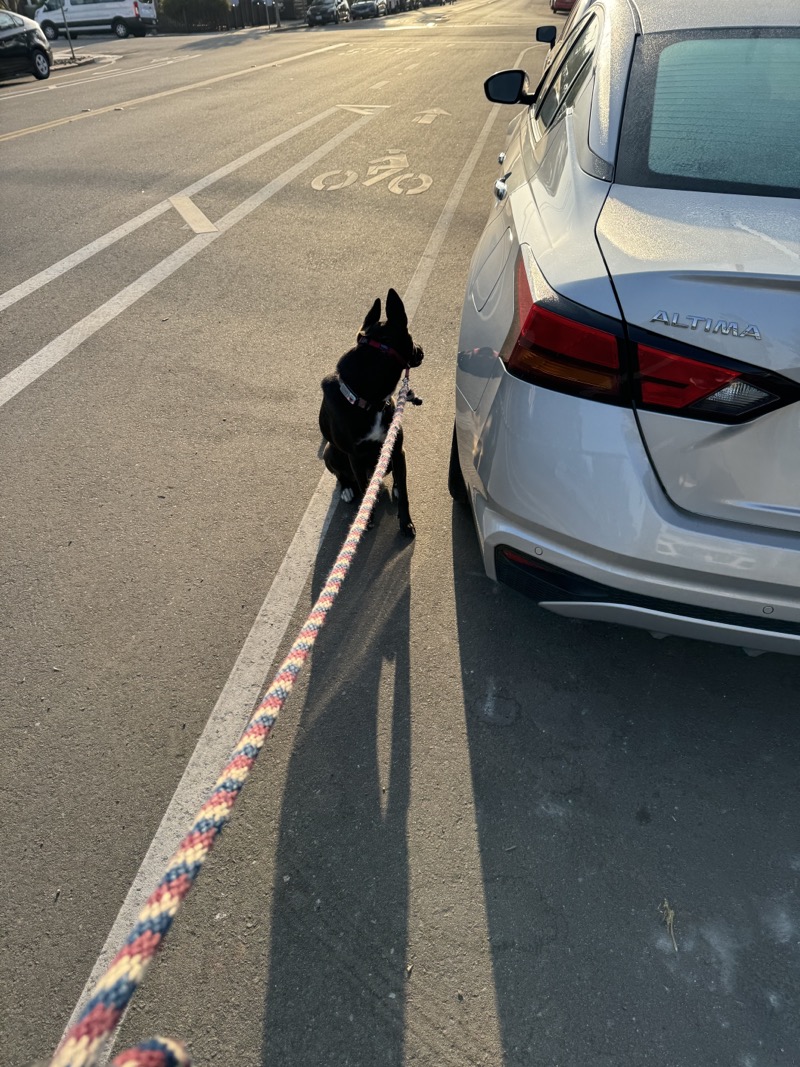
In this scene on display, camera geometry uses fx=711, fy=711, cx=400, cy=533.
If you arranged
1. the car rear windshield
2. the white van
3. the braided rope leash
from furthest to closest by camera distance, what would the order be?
1. the white van
2. the car rear windshield
3. the braided rope leash

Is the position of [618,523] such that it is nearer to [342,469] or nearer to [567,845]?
[567,845]

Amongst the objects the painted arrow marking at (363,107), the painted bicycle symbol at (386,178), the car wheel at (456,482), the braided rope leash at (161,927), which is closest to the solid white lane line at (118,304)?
the painted bicycle symbol at (386,178)

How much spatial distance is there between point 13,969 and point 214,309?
14.5ft

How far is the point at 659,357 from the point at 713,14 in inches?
64.8

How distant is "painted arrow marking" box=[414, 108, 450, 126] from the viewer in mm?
11016

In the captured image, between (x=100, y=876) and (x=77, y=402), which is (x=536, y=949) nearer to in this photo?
(x=100, y=876)

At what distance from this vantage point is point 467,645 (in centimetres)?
264

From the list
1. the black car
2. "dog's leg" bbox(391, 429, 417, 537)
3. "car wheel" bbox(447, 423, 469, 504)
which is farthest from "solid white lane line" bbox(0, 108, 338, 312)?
the black car

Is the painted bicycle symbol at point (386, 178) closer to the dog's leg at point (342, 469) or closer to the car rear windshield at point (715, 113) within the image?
the dog's leg at point (342, 469)

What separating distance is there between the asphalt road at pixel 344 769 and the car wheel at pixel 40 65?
17400 mm

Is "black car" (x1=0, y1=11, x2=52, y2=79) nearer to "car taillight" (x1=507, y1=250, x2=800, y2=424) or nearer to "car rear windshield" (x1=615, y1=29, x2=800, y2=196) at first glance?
"car rear windshield" (x1=615, y1=29, x2=800, y2=196)

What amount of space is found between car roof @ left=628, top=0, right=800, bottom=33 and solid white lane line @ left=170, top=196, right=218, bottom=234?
503 cm

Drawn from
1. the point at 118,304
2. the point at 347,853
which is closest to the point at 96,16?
the point at 118,304

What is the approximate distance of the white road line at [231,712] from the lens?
191 cm
